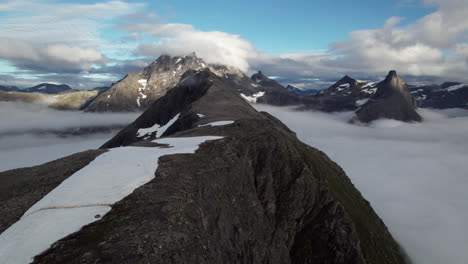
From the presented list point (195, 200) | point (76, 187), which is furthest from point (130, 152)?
point (195, 200)

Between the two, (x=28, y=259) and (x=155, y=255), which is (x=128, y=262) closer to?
(x=155, y=255)

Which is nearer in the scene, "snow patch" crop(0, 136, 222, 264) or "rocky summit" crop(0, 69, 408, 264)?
"snow patch" crop(0, 136, 222, 264)

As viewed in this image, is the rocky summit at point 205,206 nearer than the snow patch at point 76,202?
No

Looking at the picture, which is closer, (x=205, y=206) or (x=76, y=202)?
(x=76, y=202)

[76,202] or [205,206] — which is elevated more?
[76,202]
